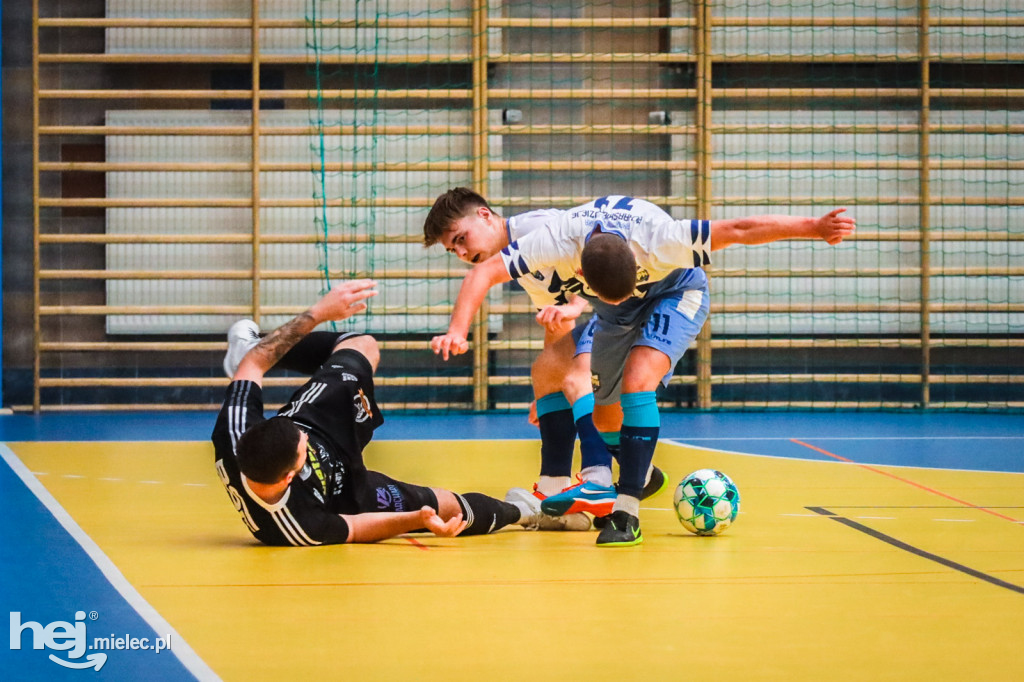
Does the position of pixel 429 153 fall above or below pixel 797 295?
above

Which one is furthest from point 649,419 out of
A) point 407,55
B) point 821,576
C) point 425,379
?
point 407,55

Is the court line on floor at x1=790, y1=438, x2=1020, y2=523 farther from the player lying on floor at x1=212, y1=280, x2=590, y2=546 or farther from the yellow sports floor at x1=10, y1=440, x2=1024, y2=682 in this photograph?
the player lying on floor at x1=212, y1=280, x2=590, y2=546

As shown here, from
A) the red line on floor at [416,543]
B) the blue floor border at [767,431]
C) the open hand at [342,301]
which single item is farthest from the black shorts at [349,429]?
the blue floor border at [767,431]

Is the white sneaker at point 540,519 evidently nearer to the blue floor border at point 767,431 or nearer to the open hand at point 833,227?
the open hand at point 833,227

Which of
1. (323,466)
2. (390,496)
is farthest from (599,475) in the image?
(323,466)

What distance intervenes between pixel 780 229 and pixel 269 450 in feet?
5.13

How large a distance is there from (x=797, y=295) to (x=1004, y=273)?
1.61 m

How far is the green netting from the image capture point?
887cm

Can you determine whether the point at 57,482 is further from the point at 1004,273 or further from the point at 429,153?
the point at 1004,273

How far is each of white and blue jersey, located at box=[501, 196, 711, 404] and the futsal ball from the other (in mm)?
436

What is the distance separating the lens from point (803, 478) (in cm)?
485

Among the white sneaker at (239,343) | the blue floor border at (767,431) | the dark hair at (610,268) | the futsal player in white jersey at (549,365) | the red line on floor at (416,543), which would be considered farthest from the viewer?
the blue floor border at (767,431)

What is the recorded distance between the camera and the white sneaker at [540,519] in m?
3.66

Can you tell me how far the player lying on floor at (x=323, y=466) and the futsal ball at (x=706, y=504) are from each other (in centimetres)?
39
